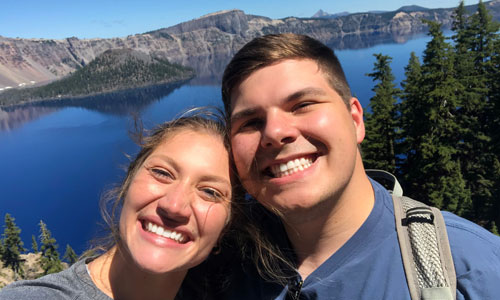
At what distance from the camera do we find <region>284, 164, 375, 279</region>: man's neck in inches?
79.7

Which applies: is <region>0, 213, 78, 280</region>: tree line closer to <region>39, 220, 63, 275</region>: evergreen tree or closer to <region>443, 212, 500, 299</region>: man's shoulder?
<region>39, 220, 63, 275</region>: evergreen tree

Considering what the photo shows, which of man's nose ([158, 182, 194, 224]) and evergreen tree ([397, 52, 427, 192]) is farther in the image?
evergreen tree ([397, 52, 427, 192])

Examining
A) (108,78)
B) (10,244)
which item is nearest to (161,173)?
(10,244)

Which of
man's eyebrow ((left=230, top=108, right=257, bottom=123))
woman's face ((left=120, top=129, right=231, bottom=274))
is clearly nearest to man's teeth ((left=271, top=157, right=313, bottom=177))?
man's eyebrow ((left=230, top=108, right=257, bottom=123))

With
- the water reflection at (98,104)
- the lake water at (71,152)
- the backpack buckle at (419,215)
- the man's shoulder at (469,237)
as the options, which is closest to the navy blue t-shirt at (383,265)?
the man's shoulder at (469,237)

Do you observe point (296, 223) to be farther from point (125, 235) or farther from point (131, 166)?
point (131, 166)

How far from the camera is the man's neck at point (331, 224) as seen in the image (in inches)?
79.7

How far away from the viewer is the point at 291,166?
2002mm

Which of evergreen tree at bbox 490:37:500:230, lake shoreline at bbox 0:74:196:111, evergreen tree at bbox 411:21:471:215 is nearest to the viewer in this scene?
evergreen tree at bbox 411:21:471:215

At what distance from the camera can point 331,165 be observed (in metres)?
1.95

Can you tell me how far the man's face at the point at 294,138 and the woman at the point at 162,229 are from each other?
13.3 inches

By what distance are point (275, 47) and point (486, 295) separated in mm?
1809

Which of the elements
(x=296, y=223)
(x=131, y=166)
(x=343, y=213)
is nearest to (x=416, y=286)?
(x=343, y=213)

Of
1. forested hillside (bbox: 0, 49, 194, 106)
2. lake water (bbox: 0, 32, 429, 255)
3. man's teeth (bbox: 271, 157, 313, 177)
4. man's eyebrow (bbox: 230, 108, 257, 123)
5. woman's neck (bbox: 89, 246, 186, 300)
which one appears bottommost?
lake water (bbox: 0, 32, 429, 255)
